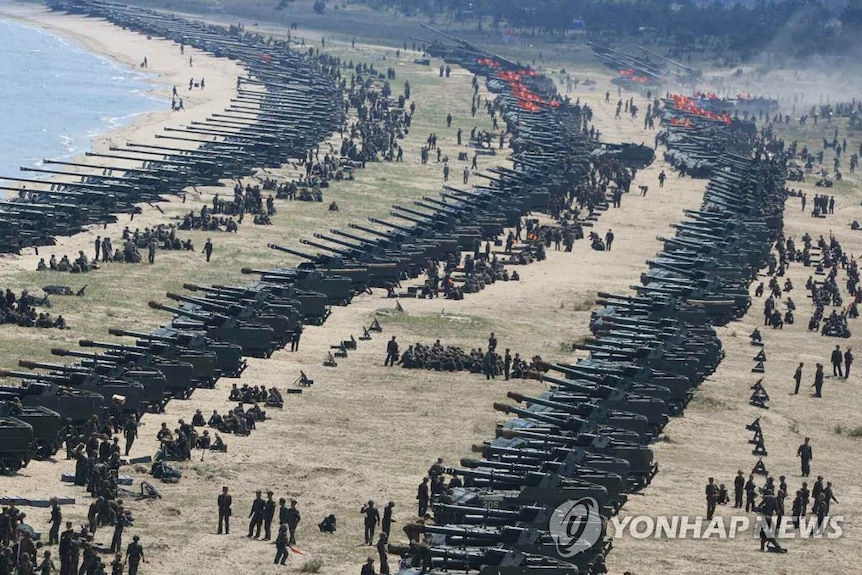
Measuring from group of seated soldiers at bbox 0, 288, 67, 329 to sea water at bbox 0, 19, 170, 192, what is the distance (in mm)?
39258

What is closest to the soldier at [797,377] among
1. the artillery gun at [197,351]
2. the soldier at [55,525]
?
the artillery gun at [197,351]

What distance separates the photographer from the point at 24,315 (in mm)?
81625

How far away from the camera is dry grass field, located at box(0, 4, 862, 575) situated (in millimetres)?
59000

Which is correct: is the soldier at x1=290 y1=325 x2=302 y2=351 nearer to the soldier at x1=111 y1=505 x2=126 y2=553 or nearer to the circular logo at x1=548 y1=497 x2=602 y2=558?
the circular logo at x1=548 y1=497 x2=602 y2=558

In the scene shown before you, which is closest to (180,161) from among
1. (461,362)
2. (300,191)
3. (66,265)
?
(300,191)

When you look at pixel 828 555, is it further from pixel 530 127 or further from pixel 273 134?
pixel 530 127

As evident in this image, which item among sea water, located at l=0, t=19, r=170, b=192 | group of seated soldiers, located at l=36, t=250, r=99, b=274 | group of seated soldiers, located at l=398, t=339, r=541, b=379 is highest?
group of seated soldiers, located at l=398, t=339, r=541, b=379

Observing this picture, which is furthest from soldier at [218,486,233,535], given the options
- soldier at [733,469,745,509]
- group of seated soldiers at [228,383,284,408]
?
soldier at [733,469,745,509]

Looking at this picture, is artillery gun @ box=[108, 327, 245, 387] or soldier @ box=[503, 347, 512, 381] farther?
soldier @ box=[503, 347, 512, 381]

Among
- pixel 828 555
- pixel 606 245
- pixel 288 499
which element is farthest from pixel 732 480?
pixel 606 245

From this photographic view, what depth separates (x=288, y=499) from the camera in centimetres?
6169

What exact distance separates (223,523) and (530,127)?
113 meters

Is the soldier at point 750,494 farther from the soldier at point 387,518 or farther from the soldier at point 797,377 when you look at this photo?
the soldier at point 797,377

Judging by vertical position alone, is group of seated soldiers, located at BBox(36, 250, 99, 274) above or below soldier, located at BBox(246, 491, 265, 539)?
below
